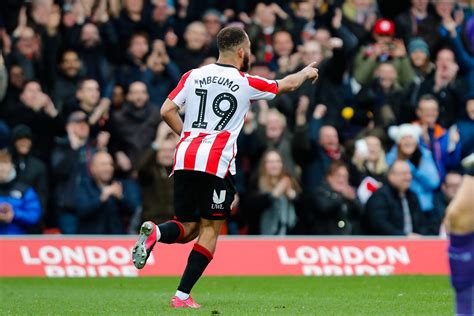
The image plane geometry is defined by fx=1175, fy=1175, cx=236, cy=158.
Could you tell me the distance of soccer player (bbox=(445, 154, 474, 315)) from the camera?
6.97m

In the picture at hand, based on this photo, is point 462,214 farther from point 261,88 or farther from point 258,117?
point 258,117

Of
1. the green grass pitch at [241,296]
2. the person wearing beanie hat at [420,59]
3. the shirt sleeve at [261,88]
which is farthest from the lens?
the person wearing beanie hat at [420,59]

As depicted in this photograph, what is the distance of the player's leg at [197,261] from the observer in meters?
10.5

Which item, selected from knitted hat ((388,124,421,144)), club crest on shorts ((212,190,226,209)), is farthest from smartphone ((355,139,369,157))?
club crest on shorts ((212,190,226,209))

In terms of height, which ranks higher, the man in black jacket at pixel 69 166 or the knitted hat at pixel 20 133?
the knitted hat at pixel 20 133

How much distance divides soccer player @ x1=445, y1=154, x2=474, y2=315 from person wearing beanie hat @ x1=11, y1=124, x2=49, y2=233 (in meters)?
10.7

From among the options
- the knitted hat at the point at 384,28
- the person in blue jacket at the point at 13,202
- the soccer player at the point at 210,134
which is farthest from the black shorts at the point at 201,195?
the knitted hat at the point at 384,28

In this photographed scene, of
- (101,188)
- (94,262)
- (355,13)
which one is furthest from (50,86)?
(355,13)

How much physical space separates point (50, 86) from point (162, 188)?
3119 millimetres

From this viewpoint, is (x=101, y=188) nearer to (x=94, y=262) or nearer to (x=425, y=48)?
(x=94, y=262)

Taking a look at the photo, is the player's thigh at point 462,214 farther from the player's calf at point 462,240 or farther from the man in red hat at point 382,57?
the man in red hat at point 382,57

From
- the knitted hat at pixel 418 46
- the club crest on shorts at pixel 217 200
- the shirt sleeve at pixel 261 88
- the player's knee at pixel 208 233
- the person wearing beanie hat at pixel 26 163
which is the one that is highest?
the shirt sleeve at pixel 261 88

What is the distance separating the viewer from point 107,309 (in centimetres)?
1058

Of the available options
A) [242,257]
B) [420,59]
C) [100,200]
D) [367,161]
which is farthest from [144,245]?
[420,59]
